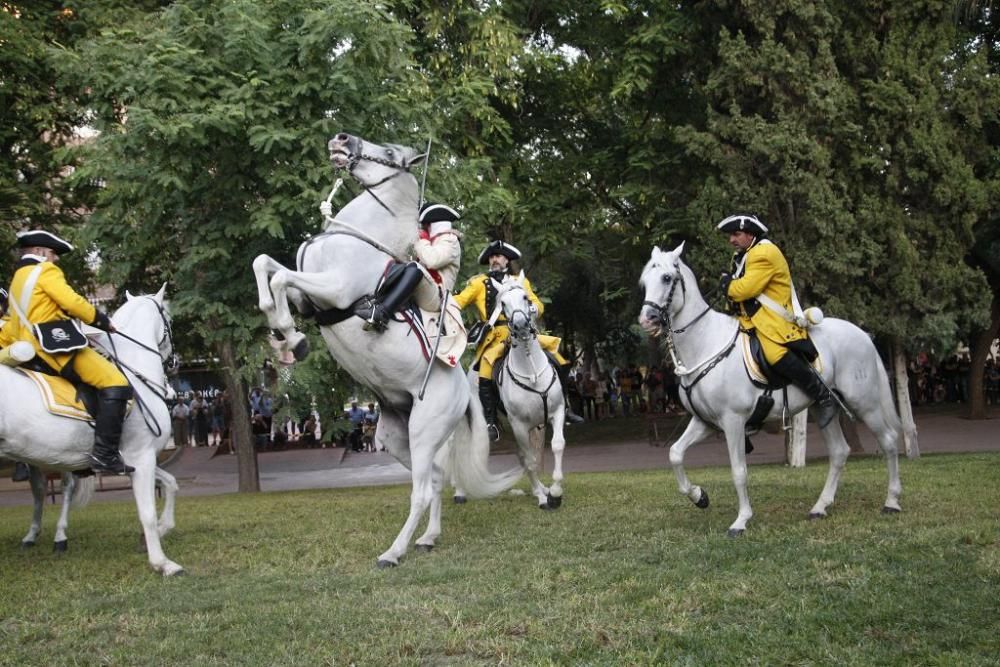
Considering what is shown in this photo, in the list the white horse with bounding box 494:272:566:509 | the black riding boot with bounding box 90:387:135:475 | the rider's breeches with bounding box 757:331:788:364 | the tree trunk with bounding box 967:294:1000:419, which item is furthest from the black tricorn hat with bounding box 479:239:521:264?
the tree trunk with bounding box 967:294:1000:419

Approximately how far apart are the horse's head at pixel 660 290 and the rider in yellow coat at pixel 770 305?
1.88ft

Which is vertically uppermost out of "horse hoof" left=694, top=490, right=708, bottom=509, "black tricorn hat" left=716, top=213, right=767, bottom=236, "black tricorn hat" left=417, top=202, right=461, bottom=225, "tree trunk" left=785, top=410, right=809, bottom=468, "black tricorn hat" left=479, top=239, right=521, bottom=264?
"black tricorn hat" left=479, top=239, right=521, bottom=264

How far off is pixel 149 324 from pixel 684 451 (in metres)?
5.40

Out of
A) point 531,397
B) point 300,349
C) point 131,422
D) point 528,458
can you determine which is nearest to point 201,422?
point 531,397

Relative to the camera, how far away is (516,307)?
1279 centimetres

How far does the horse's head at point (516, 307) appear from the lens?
503 inches

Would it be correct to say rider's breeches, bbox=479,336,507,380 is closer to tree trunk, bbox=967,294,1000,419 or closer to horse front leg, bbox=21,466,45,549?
horse front leg, bbox=21,466,45,549

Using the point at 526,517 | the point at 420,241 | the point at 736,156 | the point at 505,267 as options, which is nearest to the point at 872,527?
the point at 526,517

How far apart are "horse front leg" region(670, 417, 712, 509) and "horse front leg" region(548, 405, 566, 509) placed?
91.2 inches

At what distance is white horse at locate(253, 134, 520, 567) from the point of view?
9.16 meters

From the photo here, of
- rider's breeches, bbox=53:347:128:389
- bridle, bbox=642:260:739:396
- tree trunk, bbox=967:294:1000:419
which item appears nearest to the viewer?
rider's breeches, bbox=53:347:128:389

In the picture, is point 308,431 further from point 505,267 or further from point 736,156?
point 505,267

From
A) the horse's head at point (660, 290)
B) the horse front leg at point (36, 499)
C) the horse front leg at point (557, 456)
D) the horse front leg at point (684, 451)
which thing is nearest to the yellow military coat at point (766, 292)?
the horse's head at point (660, 290)

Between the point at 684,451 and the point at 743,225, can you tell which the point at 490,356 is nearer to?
the point at 684,451
